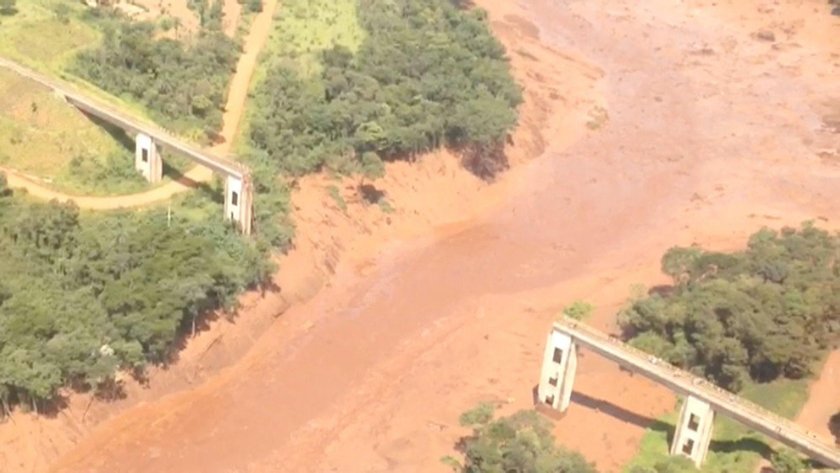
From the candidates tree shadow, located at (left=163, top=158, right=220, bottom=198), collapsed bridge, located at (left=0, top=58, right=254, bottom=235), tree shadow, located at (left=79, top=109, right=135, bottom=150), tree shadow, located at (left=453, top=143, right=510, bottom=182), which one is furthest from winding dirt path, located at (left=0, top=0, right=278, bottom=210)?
tree shadow, located at (left=453, top=143, right=510, bottom=182)

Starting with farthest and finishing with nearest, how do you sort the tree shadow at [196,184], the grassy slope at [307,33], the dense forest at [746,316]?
1. the grassy slope at [307,33]
2. the tree shadow at [196,184]
3. the dense forest at [746,316]

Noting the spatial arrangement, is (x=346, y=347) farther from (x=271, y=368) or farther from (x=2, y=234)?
(x=2, y=234)

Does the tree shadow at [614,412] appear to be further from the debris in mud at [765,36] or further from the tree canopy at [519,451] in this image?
the debris in mud at [765,36]

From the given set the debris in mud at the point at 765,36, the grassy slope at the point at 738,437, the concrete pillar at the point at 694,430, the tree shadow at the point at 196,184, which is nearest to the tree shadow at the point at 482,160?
the tree shadow at the point at 196,184

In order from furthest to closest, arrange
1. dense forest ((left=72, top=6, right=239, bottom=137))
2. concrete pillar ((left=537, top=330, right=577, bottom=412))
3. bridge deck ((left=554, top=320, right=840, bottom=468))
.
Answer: dense forest ((left=72, top=6, right=239, bottom=137))
concrete pillar ((left=537, top=330, right=577, bottom=412))
bridge deck ((left=554, top=320, right=840, bottom=468))

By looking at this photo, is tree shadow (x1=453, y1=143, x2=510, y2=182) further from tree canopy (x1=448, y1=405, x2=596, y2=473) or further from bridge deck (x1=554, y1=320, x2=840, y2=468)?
tree canopy (x1=448, y1=405, x2=596, y2=473)

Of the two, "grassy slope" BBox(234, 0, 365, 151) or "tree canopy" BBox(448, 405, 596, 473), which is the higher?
"grassy slope" BBox(234, 0, 365, 151)

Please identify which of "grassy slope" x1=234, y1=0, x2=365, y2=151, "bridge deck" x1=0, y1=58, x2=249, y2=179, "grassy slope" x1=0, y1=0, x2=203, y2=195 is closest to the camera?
"bridge deck" x1=0, y1=58, x2=249, y2=179
